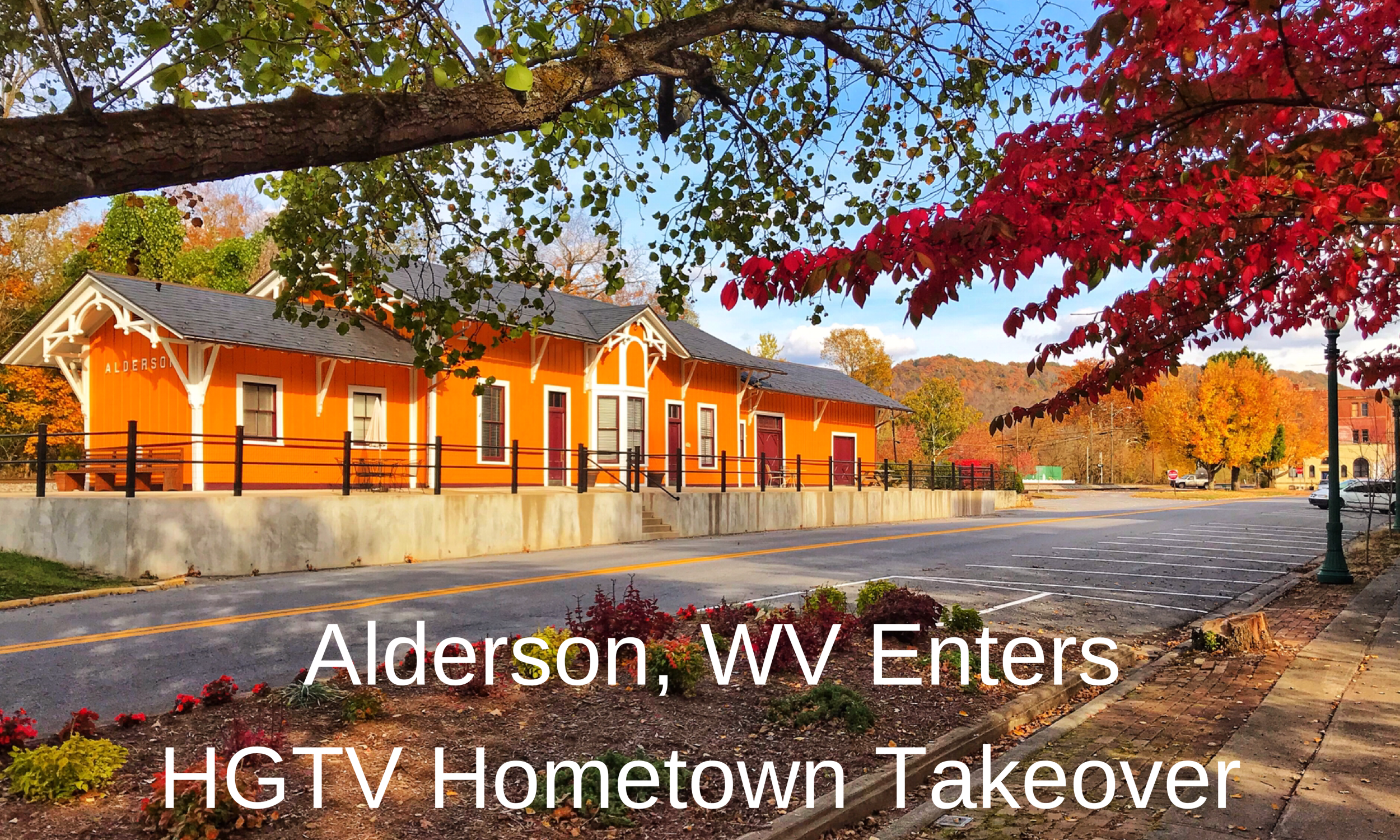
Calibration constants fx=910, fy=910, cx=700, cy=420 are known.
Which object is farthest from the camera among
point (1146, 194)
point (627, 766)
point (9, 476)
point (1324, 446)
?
point (1324, 446)

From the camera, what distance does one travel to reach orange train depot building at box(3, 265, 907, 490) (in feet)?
61.2

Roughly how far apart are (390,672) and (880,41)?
6633 millimetres

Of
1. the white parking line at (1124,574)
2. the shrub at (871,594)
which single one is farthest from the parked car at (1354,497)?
the shrub at (871,594)

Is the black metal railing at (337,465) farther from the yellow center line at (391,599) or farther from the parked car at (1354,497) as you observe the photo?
the parked car at (1354,497)

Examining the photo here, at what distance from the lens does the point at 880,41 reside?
8180 millimetres

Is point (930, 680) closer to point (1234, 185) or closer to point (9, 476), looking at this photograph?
point (1234, 185)

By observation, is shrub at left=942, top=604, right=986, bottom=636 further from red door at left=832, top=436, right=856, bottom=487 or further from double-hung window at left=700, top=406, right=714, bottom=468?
red door at left=832, top=436, right=856, bottom=487

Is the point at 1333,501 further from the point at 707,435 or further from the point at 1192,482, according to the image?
the point at 1192,482

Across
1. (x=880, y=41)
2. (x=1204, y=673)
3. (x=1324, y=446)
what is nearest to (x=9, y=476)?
(x=880, y=41)

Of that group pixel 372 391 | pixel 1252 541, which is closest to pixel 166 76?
pixel 372 391

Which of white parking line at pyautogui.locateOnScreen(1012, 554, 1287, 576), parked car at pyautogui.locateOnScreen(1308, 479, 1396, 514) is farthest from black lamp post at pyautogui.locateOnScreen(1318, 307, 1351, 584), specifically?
parked car at pyautogui.locateOnScreen(1308, 479, 1396, 514)

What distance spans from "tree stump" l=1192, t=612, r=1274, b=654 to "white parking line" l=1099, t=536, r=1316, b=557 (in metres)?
12.0

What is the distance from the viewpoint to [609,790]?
13.9ft

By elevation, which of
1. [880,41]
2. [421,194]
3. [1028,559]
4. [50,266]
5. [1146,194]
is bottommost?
[1028,559]
